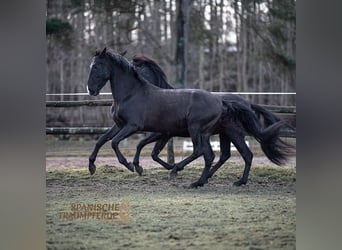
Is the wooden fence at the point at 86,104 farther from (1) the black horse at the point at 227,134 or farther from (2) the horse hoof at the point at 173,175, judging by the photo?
(2) the horse hoof at the point at 173,175

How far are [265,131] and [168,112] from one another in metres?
0.91

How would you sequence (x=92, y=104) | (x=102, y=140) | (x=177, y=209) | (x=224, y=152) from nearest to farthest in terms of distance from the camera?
1. (x=177, y=209)
2. (x=102, y=140)
3. (x=224, y=152)
4. (x=92, y=104)

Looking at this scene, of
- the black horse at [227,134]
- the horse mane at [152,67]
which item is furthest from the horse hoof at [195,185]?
the horse mane at [152,67]

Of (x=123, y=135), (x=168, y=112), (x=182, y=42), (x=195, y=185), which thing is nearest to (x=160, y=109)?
(x=168, y=112)

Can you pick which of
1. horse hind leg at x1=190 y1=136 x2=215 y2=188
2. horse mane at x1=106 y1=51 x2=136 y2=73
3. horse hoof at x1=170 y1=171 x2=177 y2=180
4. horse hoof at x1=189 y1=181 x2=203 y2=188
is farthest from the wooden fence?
horse hoof at x1=189 y1=181 x2=203 y2=188

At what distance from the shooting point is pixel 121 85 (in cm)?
563

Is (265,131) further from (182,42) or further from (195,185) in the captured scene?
(182,42)

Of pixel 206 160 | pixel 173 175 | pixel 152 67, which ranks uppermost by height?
pixel 152 67

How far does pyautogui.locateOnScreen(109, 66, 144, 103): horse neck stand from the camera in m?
5.61

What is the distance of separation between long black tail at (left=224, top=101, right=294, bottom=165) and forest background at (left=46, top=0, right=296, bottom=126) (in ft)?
9.69

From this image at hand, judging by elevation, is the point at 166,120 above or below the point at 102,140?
above

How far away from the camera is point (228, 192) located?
18.0 ft

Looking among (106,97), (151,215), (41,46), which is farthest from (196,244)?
(106,97)
